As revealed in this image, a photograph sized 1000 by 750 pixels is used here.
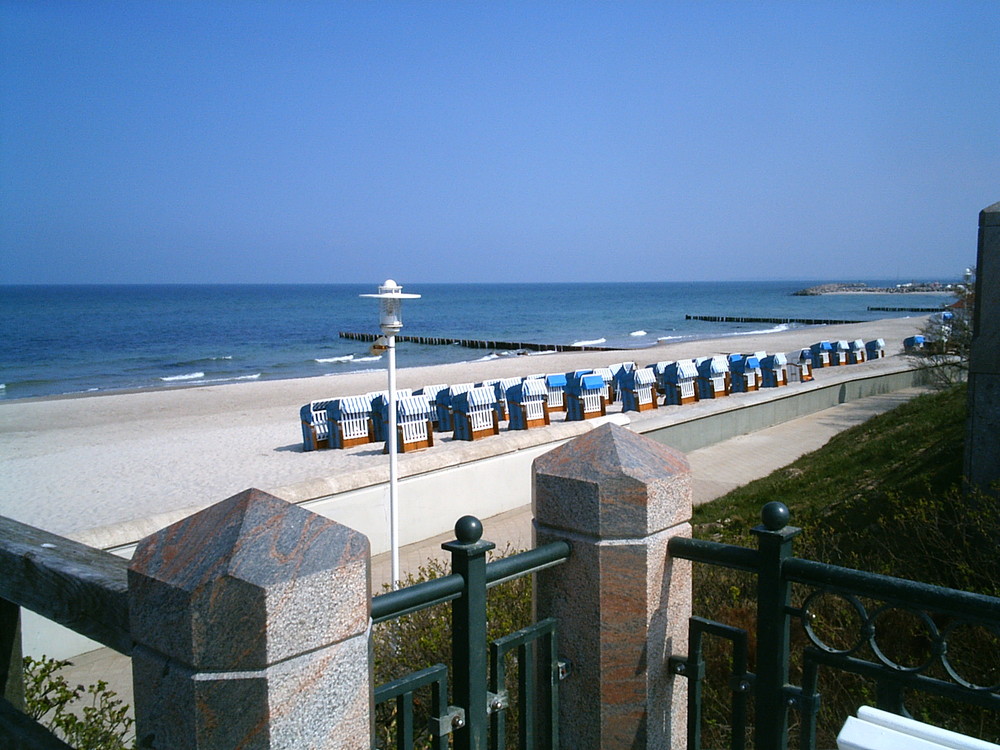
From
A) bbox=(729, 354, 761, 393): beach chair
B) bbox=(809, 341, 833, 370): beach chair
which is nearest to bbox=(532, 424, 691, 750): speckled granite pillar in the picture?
bbox=(729, 354, 761, 393): beach chair

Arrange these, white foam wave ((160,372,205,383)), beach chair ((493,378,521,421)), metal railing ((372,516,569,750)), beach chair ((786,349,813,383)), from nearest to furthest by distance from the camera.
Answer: metal railing ((372,516,569,750)) → beach chair ((493,378,521,421)) → beach chair ((786,349,813,383)) → white foam wave ((160,372,205,383))

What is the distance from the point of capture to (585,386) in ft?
60.1

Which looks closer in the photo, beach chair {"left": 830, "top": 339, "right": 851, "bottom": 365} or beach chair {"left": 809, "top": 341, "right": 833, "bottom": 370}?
beach chair {"left": 809, "top": 341, "right": 833, "bottom": 370}

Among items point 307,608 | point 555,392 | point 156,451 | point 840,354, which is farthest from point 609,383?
point 307,608


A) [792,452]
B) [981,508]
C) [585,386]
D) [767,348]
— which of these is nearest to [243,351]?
[767,348]

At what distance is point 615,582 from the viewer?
2.76 m

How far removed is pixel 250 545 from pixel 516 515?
1023 cm

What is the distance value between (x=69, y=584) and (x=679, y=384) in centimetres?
1911

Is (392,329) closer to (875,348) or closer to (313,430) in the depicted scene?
(313,430)

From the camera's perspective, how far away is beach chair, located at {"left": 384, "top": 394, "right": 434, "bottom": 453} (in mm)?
15312

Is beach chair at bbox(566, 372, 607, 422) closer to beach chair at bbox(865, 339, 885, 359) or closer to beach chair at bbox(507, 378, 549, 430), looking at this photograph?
beach chair at bbox(507, 378, 549, 430)

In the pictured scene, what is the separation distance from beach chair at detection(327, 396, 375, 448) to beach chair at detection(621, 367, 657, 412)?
6279 mm

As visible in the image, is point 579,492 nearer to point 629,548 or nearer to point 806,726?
point 629,548

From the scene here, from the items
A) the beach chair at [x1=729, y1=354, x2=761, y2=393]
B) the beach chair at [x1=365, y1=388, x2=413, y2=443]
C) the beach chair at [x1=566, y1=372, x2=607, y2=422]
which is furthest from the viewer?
the beach chair at [x1=729, y1=354, x2=761, y2=393]
